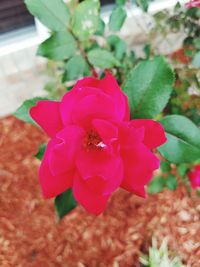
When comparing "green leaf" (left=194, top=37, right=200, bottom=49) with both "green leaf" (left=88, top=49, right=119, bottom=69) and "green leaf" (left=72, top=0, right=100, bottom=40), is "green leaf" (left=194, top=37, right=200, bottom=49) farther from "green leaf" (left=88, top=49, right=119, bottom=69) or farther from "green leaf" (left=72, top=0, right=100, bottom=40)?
"green leaf" (left=72, top=0, right=100, bottom=40)

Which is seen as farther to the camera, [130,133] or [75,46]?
[75,46]

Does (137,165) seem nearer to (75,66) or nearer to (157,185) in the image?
(75,66)

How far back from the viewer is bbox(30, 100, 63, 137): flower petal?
0.99 m

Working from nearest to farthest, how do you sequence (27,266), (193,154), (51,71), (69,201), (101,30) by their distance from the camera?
(193,154) < (69,201) < (101,30) < (27,266) < (51,71)

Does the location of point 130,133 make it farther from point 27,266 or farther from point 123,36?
point 123,36

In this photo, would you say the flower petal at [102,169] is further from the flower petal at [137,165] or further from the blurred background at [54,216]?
the blurred background at [54,216]

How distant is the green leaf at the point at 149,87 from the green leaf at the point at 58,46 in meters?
0.32

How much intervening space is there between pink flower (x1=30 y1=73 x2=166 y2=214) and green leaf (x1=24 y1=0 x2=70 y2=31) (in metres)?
0.48

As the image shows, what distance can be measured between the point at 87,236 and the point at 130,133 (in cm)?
115

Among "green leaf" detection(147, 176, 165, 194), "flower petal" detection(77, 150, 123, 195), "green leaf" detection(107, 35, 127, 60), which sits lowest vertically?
"green leaf" detection(147, 176, 165, 194)

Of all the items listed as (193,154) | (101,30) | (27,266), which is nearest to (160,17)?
(101,30)

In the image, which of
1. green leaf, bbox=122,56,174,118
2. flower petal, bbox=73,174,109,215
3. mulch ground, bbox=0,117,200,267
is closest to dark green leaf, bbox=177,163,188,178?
mulch ground, bbox=0,117,200,267

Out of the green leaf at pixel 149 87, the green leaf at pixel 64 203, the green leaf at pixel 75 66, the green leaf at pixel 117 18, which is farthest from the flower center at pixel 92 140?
the green leaf at pixel 117 18

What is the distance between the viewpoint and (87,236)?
197cm
